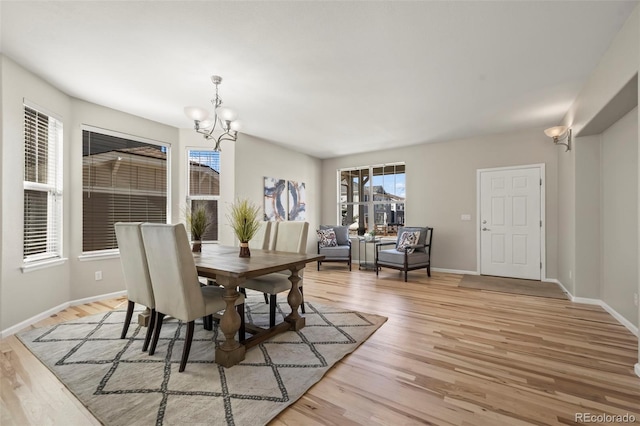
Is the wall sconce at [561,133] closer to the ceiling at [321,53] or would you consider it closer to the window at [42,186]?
the ceiling at [321,53]

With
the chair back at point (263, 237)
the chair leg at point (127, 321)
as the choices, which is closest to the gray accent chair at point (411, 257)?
the chair back at point (263, 237)

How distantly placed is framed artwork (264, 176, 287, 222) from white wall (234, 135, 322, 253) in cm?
11

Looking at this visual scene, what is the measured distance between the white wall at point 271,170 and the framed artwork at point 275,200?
0.11 meters

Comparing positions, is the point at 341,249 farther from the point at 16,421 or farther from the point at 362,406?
the point at 16,421

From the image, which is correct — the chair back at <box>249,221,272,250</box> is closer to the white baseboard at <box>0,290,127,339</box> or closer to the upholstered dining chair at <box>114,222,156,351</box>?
the upholstered dining chair at <box>114,222,156,351</box>

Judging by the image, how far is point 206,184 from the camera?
189 inches

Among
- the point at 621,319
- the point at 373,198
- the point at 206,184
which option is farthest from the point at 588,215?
the point at 206,184

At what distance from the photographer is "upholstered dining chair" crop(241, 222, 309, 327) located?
2725 mm

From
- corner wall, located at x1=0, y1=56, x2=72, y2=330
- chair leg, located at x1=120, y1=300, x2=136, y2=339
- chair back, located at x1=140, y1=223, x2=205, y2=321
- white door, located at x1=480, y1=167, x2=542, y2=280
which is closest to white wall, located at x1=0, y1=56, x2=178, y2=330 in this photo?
corner wall, located at x1=0, y1=56, x2=72, y2=330

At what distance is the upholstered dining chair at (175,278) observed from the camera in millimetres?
1982

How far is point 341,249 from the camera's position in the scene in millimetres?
5840

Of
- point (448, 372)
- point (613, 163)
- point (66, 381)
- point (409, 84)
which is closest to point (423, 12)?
point (409, 84)

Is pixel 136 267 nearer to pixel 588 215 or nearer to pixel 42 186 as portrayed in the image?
pixel 42 186

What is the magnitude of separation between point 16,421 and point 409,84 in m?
4.01
